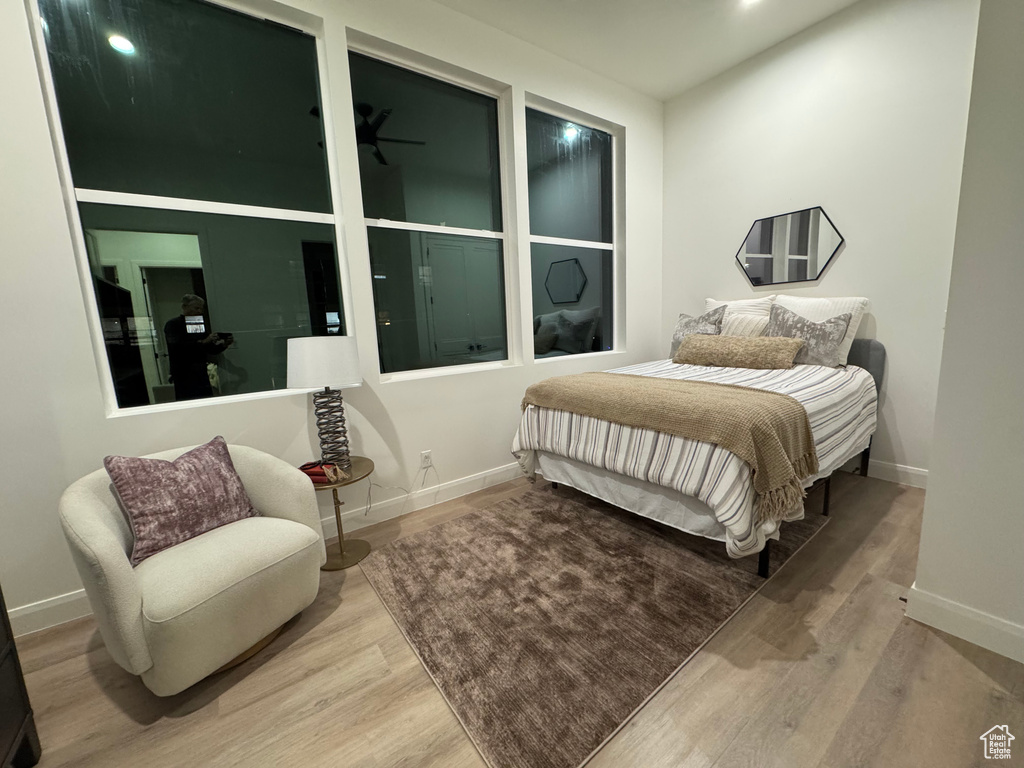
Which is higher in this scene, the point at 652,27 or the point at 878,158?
the point at 652,27

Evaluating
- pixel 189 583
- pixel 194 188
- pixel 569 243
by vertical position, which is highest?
pixel 194 188

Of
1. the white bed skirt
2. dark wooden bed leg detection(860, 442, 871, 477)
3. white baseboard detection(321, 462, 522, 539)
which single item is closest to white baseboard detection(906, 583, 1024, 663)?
the white bed skirt

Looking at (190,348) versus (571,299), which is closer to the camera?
(190,348)

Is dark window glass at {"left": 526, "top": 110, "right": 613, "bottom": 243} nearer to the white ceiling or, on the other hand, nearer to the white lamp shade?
the white ceiling

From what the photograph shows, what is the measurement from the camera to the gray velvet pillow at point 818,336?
2.71 metres

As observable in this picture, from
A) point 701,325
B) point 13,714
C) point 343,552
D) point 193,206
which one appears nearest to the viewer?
point 13,714

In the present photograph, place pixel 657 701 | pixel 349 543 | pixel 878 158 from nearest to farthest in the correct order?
pixel 657 701 < pixel 349 543 < pixel 878 158

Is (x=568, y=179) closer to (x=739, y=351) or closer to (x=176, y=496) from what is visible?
(x=739, y=351)

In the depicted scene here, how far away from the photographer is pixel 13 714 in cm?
114

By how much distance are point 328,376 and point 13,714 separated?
4.36 ft

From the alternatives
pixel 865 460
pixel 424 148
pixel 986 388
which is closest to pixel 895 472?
pixel 865 460

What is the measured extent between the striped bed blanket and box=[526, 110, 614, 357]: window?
2.80 ft

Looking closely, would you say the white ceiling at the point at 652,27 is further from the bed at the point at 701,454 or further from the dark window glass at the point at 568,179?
the bed at the point at 701,454

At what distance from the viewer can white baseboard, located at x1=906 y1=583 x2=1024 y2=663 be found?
1.40 metres
